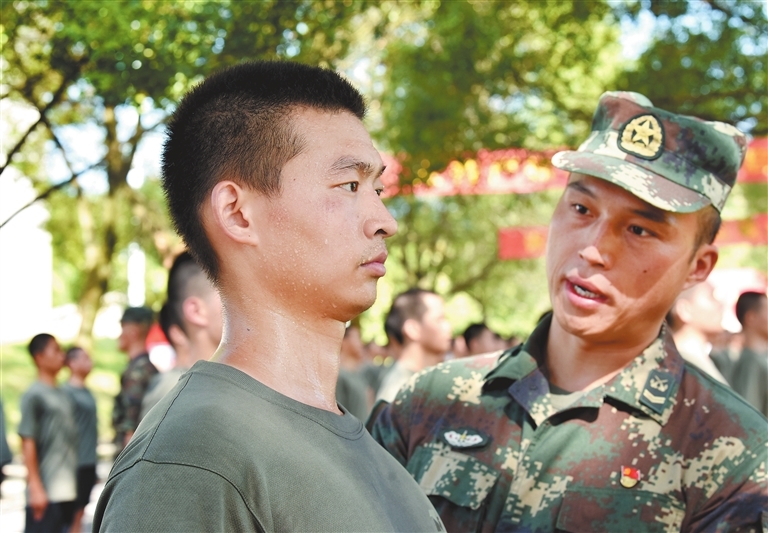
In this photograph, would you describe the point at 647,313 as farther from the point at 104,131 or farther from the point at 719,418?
the point at 104,131

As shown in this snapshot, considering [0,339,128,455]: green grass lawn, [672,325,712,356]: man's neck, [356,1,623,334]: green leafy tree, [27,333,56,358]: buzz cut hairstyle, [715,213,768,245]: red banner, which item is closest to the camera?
[672,325,712,356]: man's neck

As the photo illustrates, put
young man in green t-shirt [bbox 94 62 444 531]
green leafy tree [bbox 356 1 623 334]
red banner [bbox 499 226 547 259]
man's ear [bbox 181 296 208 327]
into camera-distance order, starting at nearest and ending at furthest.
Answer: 1. young man in green t-shirt [bbox 94 62 444 531]
2. man's ear [bbox 181 296 208 327]
3. green leafy tree [bbox 356 1 623 334]
4. red banner [bbox 499 226 547 259]

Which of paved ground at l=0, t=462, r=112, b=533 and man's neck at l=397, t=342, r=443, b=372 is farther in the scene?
paved ground at l=0, t=462, r=112, b=533

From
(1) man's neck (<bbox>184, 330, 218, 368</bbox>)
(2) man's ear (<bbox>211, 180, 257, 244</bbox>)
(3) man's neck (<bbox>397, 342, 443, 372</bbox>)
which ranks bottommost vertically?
(3) man's neck (<bbox>397, 342, 443, 372</bbox>)

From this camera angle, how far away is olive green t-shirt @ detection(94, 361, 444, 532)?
4.14 feet

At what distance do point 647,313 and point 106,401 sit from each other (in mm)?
20854

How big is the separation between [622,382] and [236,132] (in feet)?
4.57

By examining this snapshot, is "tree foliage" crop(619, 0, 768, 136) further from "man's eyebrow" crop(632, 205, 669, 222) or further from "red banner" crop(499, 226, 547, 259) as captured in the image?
"red banner" crop(499, 226, 547, 259)

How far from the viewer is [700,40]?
9781 mm

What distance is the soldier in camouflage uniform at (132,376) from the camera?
665cm

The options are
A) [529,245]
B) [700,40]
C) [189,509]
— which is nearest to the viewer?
[189,509]

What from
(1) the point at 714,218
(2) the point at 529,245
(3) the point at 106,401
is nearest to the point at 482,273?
(2) the point at 529,245

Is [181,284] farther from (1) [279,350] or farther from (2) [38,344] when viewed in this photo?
(1) [279,350]

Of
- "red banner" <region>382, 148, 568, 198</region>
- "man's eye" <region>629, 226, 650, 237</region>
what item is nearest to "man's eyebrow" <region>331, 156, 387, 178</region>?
"man's eye" <region>629, 226, 650, 237</region>
